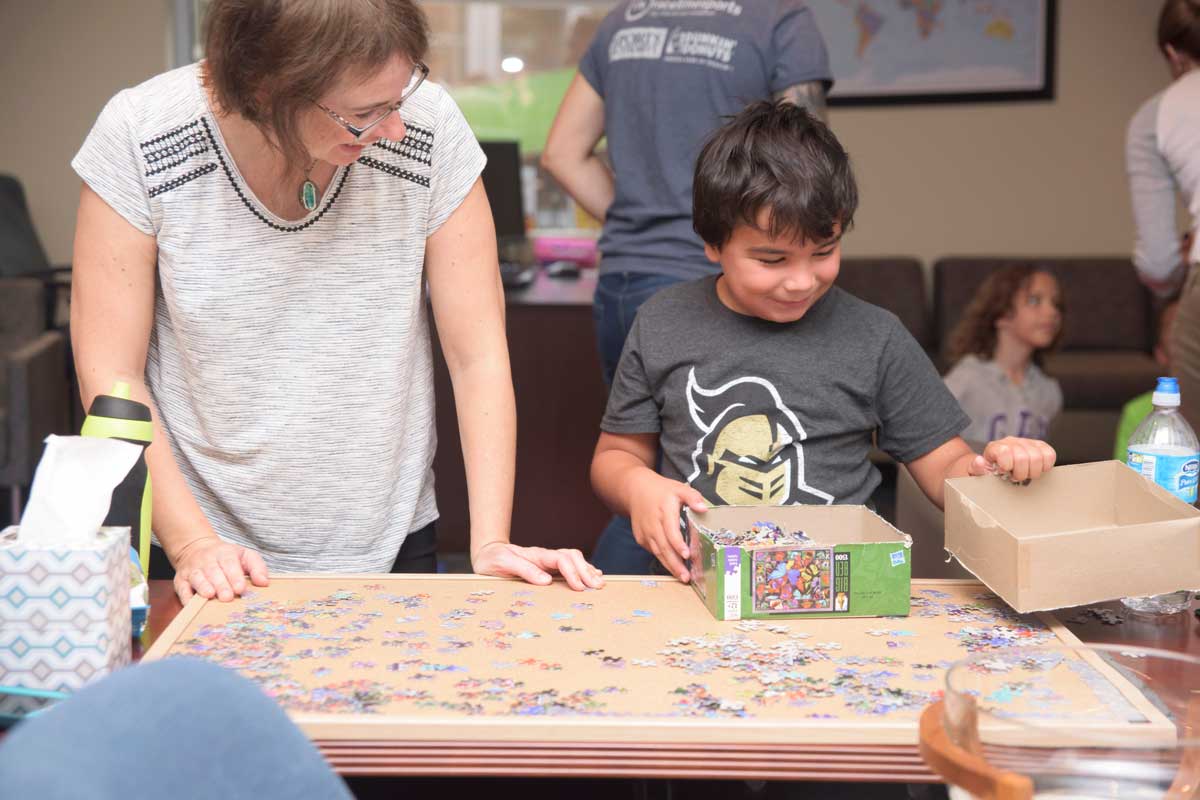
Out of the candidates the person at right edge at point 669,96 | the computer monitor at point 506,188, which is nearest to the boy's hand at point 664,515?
the person at right edge at point 669,96

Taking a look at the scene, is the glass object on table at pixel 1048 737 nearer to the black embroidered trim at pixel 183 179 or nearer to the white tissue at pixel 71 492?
the white tissue at pixel 71 492

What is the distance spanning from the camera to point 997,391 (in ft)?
12.7

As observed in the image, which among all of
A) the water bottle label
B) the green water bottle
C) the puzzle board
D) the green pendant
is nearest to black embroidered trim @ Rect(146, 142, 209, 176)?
the green pendant

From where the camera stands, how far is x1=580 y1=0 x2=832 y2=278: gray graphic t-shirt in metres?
2.34

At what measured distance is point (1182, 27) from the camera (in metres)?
2.43

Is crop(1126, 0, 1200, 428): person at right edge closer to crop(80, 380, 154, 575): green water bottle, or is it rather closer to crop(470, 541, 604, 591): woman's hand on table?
crop(470, 541, 604, 591): woman's hand on table

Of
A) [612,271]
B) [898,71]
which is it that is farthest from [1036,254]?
[612,271]

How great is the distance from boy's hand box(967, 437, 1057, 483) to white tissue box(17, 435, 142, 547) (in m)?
0.97

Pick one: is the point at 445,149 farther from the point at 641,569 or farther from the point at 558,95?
the point at 558,95

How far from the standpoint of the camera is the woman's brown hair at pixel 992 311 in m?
4.02

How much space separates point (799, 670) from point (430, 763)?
36 centimetres

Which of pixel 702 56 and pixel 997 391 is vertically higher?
pixel 702 56

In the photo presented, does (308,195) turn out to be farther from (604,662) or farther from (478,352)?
(604,662)

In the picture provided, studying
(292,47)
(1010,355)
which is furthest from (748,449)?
(1010,355)
